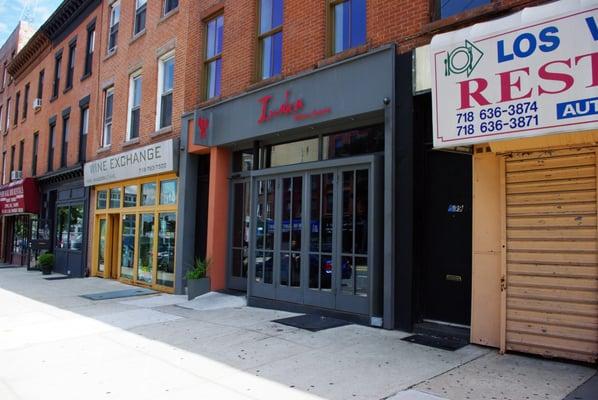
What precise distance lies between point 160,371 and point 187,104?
26.6ft

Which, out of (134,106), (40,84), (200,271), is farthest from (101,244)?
(40,84)

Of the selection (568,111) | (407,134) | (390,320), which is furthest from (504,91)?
(390,320)

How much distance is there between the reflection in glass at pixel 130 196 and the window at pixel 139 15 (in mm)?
5038

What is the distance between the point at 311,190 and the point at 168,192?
5728 millimetres

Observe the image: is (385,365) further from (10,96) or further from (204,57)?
(10,96)

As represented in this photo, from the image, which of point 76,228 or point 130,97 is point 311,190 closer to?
point 130,97

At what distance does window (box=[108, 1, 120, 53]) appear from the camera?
16.7 m

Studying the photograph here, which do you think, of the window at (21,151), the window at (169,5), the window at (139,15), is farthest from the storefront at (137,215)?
the window at (21,151)

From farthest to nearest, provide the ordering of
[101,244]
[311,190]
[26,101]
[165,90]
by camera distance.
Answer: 1. [26,101]
2. [101,244]
3. [165,90]
4. [311,190]

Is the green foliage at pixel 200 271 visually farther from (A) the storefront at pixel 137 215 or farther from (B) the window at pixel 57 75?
(B) the window at pixel 57 75

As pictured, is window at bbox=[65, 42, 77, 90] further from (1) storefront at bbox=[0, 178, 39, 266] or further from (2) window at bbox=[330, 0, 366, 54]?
(2) window at bbox=[330, 0, 366, 54]

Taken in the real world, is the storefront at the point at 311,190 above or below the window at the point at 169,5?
below

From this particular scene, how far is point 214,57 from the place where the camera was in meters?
11.7

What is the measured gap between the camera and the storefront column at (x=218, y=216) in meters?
10.7
